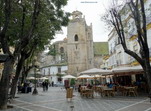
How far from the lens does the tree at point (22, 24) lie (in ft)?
34.6

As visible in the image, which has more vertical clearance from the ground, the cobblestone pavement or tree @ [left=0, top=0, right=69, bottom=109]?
tree @ [left=0, top=0, right=69, bottom=109]

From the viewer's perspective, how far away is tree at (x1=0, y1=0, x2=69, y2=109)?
34.6 feet

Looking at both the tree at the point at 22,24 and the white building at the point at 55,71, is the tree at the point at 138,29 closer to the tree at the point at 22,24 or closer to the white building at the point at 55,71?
the tree at the point at 22,24

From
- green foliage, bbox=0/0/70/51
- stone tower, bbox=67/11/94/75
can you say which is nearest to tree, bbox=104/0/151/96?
green foliage, bbox=0/0/70/51

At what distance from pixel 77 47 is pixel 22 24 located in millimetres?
39923

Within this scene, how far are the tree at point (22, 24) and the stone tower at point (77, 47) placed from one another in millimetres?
34435

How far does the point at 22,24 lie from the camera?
12.2 m

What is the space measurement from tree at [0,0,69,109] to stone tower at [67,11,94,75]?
34.4 meters

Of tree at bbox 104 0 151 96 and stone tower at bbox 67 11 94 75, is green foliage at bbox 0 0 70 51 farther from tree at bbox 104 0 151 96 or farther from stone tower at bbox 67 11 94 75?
stone tower at bbox 67 11 94 75

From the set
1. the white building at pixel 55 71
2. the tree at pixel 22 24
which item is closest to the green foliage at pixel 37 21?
the tree at pixel 22 24

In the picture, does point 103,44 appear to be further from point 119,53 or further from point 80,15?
point 119,53

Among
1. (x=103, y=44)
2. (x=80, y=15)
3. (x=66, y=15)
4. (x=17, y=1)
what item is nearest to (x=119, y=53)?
(x=66, y=15)

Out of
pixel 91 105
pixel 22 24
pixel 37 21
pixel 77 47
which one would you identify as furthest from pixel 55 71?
pixel 91 105

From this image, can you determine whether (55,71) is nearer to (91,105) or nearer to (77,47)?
(77,47)
